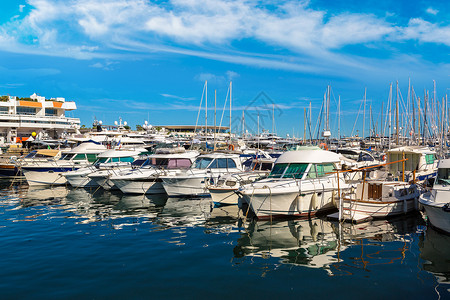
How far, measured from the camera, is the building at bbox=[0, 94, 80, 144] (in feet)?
214

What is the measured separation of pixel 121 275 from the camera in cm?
999

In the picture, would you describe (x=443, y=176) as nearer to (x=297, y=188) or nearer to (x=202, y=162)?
(x=297, y=188)

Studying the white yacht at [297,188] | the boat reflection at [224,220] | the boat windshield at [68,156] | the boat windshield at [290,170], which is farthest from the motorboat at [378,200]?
the boat windshield at [68,156]

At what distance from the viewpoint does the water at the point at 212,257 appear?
908 cm

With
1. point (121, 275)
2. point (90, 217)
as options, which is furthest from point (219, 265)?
point (90, 217)

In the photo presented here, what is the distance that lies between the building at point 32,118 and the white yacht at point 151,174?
45.3m

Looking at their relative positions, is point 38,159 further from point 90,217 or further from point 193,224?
point 193,224

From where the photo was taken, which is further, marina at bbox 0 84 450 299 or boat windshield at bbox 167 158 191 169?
boat windshield at bbox 167 158 191 169

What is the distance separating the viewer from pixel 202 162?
2483 centimetres

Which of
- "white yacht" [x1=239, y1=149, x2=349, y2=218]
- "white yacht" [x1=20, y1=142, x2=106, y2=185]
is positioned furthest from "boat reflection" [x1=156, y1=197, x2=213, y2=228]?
"white yacht" [x1=20, y1=142, x2=106, y2=185]

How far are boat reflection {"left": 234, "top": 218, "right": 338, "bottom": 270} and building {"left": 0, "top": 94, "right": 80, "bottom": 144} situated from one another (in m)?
58.4

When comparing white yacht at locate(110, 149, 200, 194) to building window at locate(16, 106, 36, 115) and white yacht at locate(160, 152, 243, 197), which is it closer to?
white yacht at locate(160, 152, 243, 197)

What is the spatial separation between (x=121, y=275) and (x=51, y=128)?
219 ft

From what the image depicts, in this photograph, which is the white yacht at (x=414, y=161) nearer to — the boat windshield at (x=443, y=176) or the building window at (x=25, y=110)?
the boat windshield at (x=443, y=176)
